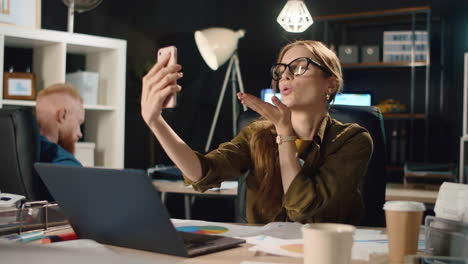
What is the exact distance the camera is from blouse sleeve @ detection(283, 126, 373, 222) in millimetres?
1459

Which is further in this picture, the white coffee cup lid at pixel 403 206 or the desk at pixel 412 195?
the desk at pixel 412 195

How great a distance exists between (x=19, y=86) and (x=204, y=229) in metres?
2.39

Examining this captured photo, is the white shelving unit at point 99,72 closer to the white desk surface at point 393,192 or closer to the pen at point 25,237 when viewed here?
the white desk surface at point 393,192

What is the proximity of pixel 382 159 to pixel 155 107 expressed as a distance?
91 centimetres

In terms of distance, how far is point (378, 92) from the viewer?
537 centimetres

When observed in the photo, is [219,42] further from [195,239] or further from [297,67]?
[195,239]

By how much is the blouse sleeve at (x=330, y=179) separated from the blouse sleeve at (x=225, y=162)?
0.22m

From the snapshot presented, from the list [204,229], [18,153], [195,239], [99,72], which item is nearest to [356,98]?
[99,72]

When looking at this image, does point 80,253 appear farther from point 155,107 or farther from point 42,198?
point 42,198

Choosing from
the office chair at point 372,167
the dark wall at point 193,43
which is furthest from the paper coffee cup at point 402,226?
the dark wall at point 193,43

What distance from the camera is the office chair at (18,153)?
199 cm

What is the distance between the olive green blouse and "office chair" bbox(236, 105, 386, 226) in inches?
5.1

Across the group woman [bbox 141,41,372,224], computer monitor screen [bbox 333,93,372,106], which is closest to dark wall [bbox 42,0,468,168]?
computer monitor screen [bbox 333,93,372,106]

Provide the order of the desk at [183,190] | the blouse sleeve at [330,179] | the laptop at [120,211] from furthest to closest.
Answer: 1. the desk at [183,190]
2. the blouse sleeve at [330,179]
3. the laptop at [120,211]
